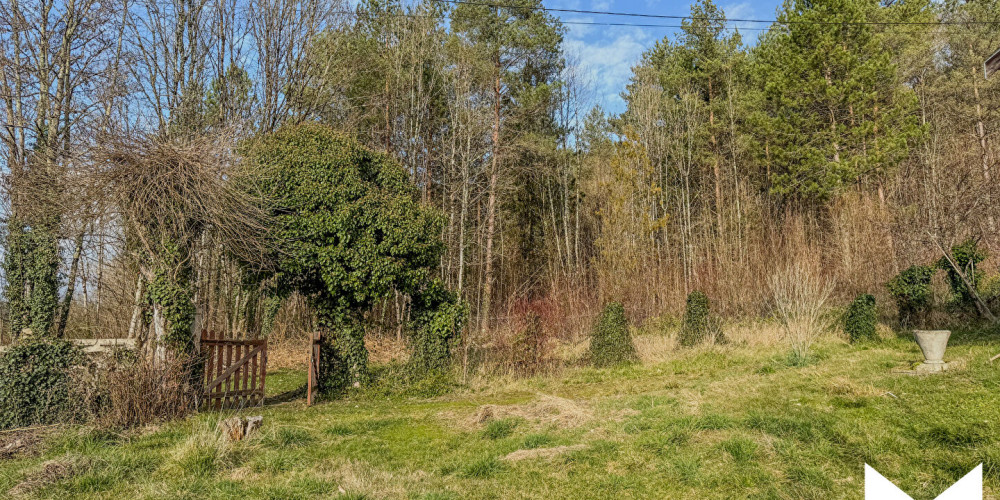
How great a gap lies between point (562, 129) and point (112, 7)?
17.5 metres

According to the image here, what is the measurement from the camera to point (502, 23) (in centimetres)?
2202

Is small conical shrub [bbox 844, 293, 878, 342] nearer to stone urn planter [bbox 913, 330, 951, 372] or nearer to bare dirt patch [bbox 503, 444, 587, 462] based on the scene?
stone urn planter [bbox 913, 330, 951, 372]

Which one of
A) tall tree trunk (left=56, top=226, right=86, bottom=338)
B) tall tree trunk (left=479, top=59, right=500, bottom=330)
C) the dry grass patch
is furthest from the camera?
tall tree trunk (left=479, top=59, right=500, bottom=330)

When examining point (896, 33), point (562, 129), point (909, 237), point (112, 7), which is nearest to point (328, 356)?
point (112, 7)

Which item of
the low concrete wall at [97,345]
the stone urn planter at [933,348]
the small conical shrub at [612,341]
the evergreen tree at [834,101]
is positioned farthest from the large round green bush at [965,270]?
the low concrete wall at [97,345]

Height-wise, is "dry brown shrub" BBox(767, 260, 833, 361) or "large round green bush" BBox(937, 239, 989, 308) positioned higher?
"large round green bush" BBox(937, 239, 989, 308)

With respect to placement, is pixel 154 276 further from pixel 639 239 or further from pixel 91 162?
pixel 639 239

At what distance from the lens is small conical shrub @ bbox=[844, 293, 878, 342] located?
11.9 m

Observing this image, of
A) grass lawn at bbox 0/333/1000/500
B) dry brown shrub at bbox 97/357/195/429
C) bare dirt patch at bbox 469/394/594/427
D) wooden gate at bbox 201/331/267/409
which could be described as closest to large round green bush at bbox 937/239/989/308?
grass lawn at bbox 0/333/1000/500

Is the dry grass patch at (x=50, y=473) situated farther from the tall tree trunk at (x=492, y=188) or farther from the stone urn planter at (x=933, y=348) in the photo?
the tall tree trunk at (x=492, y=188)

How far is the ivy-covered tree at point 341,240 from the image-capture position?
10258 millimetres

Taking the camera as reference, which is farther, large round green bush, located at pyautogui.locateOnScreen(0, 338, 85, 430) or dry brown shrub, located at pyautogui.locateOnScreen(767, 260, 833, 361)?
dry brown shrub, located at pyautogui.locateOnScreen(767, 260, 833, 361)

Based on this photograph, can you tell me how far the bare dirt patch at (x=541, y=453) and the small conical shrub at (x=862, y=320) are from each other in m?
8.96

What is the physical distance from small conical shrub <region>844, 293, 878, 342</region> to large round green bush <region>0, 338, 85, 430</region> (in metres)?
13.9
